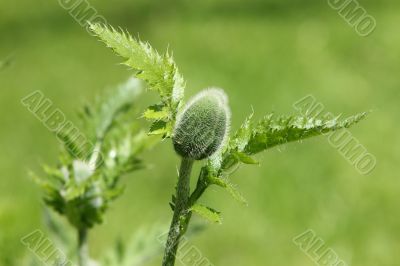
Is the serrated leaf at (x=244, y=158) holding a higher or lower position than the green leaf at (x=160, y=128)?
higher

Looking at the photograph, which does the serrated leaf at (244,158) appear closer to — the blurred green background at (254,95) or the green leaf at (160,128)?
the green leaf at (160,128)

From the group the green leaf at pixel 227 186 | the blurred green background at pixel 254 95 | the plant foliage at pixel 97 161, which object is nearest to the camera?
the green leaf at pixel 227 186

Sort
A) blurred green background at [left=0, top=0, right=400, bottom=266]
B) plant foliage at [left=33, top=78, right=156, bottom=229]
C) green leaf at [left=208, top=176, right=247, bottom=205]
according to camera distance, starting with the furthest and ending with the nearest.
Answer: blurred green background at [left=0, top=0, right=400, bottom=266], plant foliage at [left=33, top=78, right=156, bottom=229], green leaf at [left=208, top=176, right=247, bottom=205]

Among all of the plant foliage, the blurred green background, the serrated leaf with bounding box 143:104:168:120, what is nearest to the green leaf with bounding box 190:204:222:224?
the serrated leaf with bounding box 143:104:168:120

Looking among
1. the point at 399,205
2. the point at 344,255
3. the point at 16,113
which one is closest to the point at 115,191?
the point at 344,255

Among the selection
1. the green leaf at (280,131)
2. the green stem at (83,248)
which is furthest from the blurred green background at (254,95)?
the green leaf at (280,131)

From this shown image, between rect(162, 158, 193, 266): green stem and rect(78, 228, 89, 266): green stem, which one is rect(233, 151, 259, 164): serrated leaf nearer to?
rect(162, 158, 193, 266): green stem

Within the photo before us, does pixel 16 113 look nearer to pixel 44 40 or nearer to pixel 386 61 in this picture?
pixel 44 40
